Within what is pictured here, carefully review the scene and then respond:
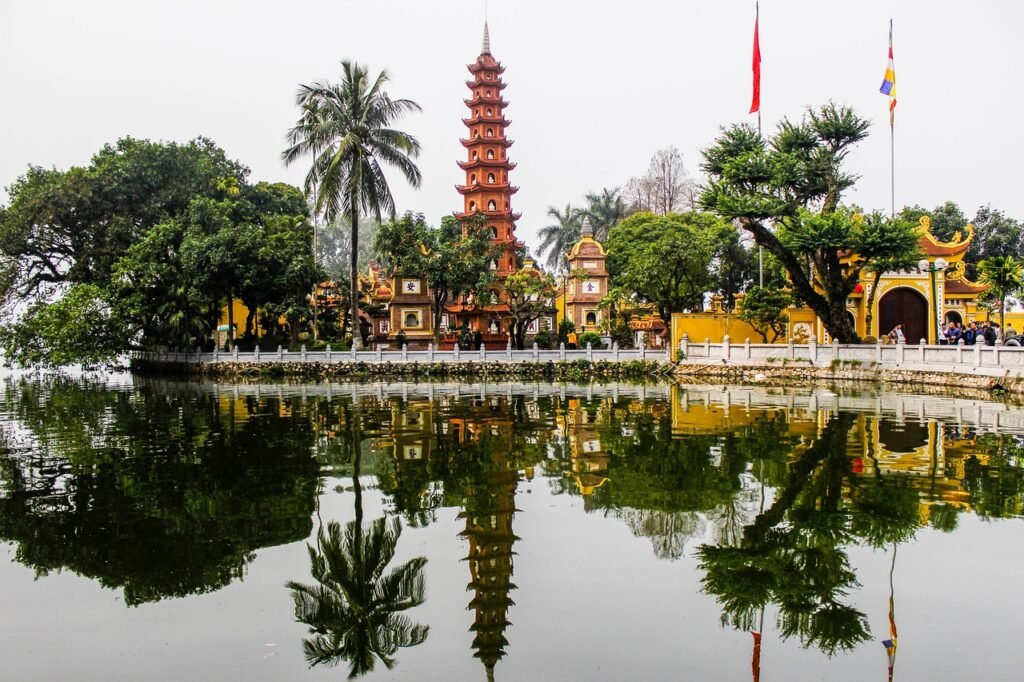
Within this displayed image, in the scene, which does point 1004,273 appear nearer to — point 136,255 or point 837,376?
point 837,376

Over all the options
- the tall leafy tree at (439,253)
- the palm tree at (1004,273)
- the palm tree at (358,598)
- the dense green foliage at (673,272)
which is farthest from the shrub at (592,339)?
the palm tree at (358,598)

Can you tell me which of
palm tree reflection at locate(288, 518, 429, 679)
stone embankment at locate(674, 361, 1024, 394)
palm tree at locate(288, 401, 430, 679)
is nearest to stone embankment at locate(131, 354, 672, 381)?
stone embankment at locate(674, 361, 1024, 394)

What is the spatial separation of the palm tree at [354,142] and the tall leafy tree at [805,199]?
12442 mm

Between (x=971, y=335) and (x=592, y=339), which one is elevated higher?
(x=971, y=335)

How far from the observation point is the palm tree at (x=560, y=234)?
53375mm

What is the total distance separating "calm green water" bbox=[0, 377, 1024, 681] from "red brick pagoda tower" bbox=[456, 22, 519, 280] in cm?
3423

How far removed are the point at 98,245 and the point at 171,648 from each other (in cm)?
3856

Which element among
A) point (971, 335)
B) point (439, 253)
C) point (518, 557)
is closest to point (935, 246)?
point (971, 335)

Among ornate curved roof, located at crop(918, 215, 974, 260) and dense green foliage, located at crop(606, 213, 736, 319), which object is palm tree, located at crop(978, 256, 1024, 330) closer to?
ornate curved roof, located at crop(918, 215, 974, 260)

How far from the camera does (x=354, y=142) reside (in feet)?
105

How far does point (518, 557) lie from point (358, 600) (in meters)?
1.60

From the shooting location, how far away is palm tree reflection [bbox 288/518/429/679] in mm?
5629

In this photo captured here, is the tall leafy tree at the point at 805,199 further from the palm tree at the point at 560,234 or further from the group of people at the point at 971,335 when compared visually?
the palm tree at the point at 560,234

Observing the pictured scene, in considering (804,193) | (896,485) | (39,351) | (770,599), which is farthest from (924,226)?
(39,351)
